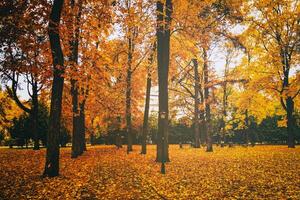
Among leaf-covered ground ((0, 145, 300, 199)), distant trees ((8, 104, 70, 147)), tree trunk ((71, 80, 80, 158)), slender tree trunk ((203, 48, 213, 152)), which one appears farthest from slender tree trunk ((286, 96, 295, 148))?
distant trees ((8, 104, 70, 147))

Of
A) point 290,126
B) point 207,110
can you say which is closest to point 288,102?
point 290,126

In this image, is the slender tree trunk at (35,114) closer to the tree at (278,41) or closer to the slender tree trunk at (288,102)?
the tree at (278,41)

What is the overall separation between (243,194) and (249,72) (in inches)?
1055

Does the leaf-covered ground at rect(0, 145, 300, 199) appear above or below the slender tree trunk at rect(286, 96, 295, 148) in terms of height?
below

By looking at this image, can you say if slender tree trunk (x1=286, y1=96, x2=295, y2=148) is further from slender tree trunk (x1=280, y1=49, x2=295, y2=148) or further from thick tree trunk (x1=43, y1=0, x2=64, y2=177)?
thick tree trunk (x1=43, y1=0, x2=64, y2=177)

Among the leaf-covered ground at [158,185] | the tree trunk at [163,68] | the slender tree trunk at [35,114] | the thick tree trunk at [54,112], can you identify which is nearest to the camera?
the leaf-covered ground at [158,185]

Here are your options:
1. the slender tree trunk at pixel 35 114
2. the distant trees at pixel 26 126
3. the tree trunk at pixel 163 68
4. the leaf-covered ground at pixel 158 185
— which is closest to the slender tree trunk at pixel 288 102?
the tree trunk at pixel 163 68

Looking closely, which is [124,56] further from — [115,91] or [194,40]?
[194,40]

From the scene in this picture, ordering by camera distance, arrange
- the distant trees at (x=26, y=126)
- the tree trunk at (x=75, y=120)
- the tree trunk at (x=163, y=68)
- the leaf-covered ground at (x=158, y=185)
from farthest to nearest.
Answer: the distant trees at (x=26, y=126)
the tree trunk at (x=75, y=120)
the tree trunk at (x=163, y=68)
the leaf-covered ground at (x=158, y=185)

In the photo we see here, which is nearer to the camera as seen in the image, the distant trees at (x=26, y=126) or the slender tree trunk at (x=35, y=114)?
the slender tree trunk at (x=35, y=114)

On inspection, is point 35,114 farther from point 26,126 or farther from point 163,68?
point 163,68

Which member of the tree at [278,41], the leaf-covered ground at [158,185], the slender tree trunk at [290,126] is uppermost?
the tree at [278,41]

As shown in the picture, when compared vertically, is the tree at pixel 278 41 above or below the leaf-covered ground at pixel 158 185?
above

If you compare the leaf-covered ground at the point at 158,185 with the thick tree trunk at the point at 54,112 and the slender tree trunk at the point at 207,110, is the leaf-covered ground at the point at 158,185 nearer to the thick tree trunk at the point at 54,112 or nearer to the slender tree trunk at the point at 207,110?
the thick tree trunk at the point at 54,112
